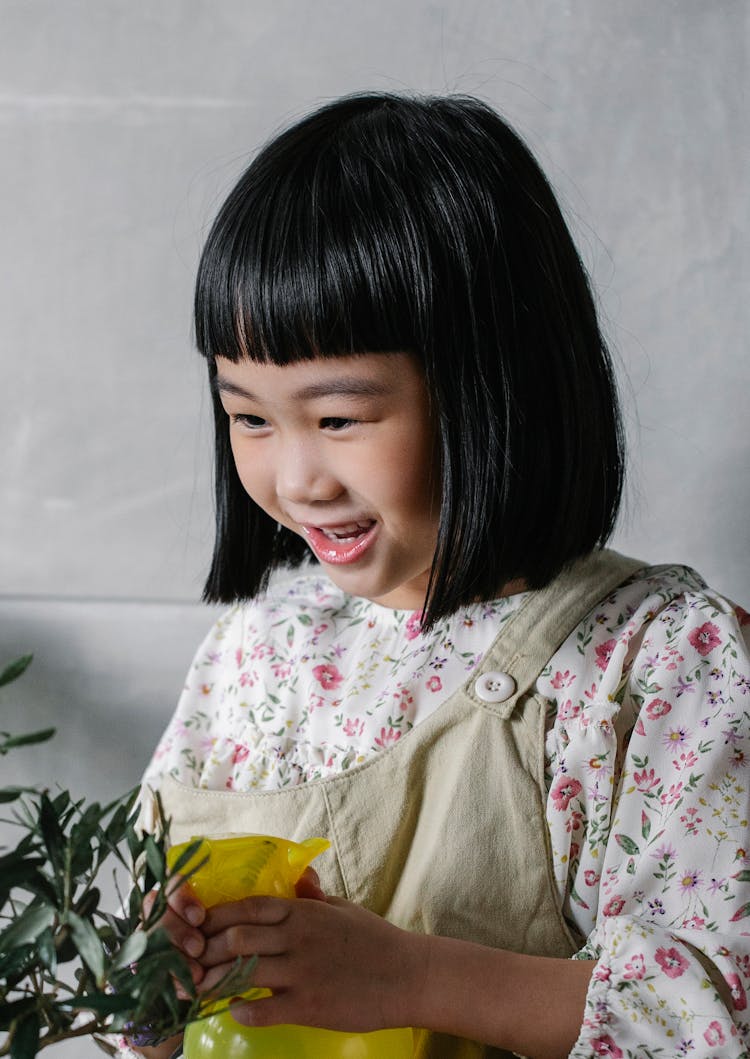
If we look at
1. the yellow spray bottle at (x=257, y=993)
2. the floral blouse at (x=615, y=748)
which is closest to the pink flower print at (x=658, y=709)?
the floral blouse at (x=615, y=748)

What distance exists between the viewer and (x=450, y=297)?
762 mm

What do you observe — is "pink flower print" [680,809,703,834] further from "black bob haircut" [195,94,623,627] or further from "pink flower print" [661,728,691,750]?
"black bob haircut" [195,94,623,627]

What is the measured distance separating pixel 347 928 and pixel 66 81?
2.69 feet

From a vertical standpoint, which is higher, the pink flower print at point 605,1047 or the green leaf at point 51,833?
the green leaf at point 51,833

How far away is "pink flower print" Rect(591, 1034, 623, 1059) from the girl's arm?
0.02 meters

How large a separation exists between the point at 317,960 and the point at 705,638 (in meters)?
0.32

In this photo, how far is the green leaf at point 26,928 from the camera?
0.48 metres

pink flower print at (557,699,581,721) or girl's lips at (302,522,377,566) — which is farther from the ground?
girl's lips at (302,522,377,566)

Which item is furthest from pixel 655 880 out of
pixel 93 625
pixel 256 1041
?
pixel 93 625

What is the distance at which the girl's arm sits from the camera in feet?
2.16

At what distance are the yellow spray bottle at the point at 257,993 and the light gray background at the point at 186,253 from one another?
1.73 feet

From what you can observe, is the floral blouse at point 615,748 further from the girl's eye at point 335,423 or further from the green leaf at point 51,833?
the green leaf at point 51,833

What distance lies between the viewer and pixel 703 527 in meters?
1.10

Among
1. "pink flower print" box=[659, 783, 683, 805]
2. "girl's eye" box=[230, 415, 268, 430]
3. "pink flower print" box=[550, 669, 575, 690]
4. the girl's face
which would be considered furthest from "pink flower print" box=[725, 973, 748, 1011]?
"girl's eye" box=[230, 415, 268, 430]
